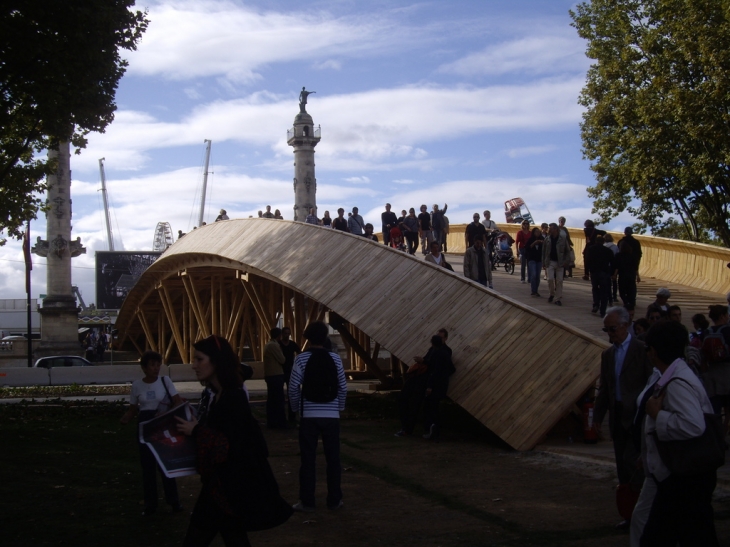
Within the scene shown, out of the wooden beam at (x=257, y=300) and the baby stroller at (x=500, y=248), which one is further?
the baby stroller at (x=500, y=248)

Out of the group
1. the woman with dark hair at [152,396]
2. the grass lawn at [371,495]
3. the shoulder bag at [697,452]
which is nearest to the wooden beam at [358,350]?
the grass lawn at [371,495]

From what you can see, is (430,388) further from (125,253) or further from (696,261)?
(125,253)

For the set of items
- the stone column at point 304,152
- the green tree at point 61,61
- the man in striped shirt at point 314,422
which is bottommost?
the man in striped shirt at point 314,422

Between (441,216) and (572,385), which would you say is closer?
(572,385)

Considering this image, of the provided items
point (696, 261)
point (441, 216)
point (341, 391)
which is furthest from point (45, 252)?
point (341, 391)

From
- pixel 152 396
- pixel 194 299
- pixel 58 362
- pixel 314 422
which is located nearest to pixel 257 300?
pixel 194 299

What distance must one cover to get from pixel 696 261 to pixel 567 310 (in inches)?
256

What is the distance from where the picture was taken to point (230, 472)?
460 cm

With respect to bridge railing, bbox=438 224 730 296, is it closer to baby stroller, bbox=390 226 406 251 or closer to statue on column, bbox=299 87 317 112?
baby stroller, bbox=390 226 406 251

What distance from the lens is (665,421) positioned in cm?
446

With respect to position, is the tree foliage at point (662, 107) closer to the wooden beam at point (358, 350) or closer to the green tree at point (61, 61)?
the wooden beam at point (358, 350)

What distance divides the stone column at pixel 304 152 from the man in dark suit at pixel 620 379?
146 feet

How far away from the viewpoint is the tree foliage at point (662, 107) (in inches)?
957

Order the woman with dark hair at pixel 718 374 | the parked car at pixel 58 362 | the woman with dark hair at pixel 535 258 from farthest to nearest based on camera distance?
1. the parked car at pixel 58 362
2. the woman with dark hair at pixel 535 258
3. the woman with dark hair at pixel 718 374
